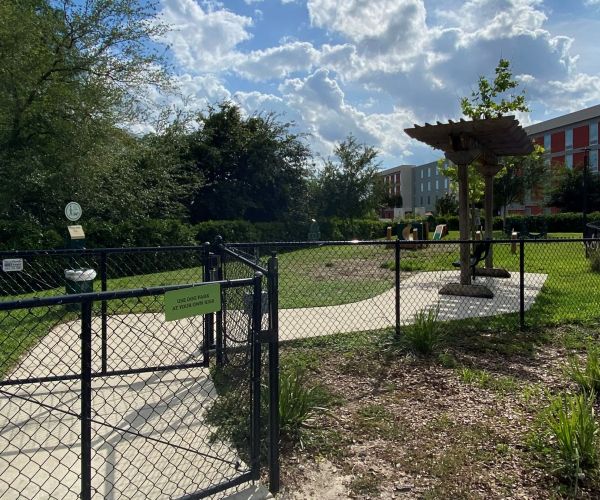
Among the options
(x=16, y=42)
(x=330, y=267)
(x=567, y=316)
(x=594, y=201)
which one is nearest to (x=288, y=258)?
(x=330, y=267)

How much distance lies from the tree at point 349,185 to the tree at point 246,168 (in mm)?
2030

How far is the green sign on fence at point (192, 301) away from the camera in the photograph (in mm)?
2119

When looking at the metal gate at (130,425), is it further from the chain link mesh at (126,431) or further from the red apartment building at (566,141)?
the red apartment building at (566,141)

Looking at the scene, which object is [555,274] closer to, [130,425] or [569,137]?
[130,425]

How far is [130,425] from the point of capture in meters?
3.19

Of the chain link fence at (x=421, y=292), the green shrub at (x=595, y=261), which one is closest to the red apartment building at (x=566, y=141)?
the chain link fence at (x=421, y=292)

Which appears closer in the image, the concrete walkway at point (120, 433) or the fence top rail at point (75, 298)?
the fence top rail at point (75, 298)

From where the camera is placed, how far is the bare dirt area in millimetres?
2686

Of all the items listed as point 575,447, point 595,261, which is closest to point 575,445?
point 575,447

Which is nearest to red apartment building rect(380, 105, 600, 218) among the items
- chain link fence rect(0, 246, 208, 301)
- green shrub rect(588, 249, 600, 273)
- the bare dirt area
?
green shrub rect(588, 249, 600, 273)

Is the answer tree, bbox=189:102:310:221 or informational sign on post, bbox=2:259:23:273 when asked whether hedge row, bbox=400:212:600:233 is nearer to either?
tree, bbox=189:102:310:221

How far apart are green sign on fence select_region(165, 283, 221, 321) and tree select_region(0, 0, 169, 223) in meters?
10.3

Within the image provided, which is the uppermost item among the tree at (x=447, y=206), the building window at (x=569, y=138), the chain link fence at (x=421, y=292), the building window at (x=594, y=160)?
the building window at (x=569, y=138)

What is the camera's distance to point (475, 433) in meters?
3.28
